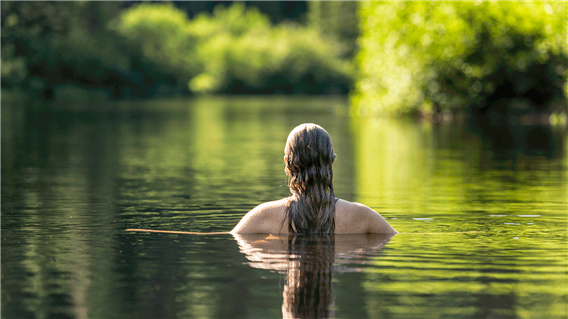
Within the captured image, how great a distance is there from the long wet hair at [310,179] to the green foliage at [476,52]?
106ft

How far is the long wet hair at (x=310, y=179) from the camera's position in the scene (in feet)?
22.6

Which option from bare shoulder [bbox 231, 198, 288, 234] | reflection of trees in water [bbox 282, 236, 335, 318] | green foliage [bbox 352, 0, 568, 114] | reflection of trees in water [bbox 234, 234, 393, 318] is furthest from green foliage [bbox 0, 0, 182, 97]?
reflection of trees in water [bbox 282, 236, 335, 318]

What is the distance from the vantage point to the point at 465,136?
2886 cm

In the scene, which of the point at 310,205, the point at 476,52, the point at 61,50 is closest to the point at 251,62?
the point at 61,50

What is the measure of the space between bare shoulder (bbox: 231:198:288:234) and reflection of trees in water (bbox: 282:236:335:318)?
0.18m

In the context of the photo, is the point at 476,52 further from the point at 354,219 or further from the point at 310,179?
the point at 310,179

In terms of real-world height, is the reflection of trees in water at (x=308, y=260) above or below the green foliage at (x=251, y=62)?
below

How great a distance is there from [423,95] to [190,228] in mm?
34110

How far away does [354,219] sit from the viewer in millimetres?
7602

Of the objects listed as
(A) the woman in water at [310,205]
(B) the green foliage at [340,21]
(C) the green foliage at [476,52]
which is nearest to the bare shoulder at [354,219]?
(A) the woman in water at [310,205]

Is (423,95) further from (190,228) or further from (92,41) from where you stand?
(92,41)

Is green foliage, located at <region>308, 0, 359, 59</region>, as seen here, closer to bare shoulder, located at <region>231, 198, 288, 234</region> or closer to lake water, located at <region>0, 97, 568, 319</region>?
lake water, located at <region>0, 97, 568, 319</region>

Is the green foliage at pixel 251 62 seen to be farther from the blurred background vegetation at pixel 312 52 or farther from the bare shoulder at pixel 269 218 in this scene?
the bare shoulder at pixel 269 218

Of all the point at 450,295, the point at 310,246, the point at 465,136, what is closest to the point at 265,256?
the point at 310,246
